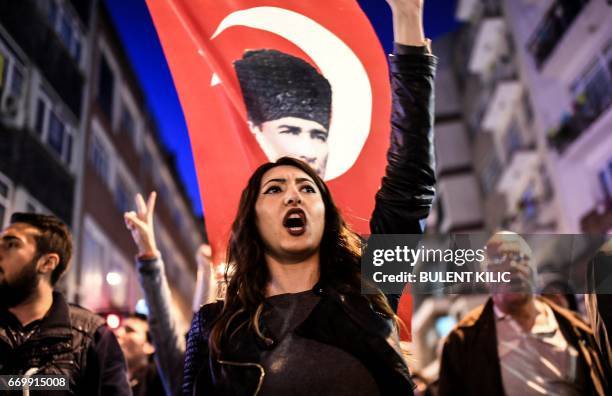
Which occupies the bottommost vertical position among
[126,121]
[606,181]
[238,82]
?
[238,82]

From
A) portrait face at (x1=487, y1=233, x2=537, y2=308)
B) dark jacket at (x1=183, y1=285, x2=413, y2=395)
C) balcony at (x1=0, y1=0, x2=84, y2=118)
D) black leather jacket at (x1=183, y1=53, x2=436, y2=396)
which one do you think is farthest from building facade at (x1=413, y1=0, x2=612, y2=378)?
dark jacket at (x1=183, y1=285, x2=413, y2=395)

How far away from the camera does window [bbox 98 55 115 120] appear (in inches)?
600

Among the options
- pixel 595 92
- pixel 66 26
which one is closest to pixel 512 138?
pixel 595 92

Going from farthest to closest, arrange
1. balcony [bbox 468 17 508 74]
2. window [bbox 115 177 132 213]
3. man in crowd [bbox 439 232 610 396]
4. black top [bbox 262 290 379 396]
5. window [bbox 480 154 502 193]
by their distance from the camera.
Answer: window [bbox 480 154 502 193] → balcony [bbox 468 17 508 74] → window [bbox 115 177 132 213] → man in crowd [bbox 439 232 610 396] → black top [bbox 262 290 379 396]

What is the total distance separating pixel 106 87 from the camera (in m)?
15.8

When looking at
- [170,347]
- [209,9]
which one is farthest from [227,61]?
[170,347]

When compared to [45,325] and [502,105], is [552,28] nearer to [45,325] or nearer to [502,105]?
[502,105]

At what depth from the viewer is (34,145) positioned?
977 cm

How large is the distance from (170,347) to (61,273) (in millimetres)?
692

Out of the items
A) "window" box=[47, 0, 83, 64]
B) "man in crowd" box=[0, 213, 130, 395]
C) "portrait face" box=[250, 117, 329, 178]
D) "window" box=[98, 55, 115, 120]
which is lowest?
"man in crowd" box=[0, 213, 130, 395]

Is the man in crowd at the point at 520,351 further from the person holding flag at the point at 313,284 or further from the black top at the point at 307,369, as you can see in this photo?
the black top at the point at 307,369

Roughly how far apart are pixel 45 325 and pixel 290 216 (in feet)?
4.72

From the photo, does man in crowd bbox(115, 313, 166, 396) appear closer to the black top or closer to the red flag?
the red flag

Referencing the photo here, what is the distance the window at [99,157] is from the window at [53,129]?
2205 mm
